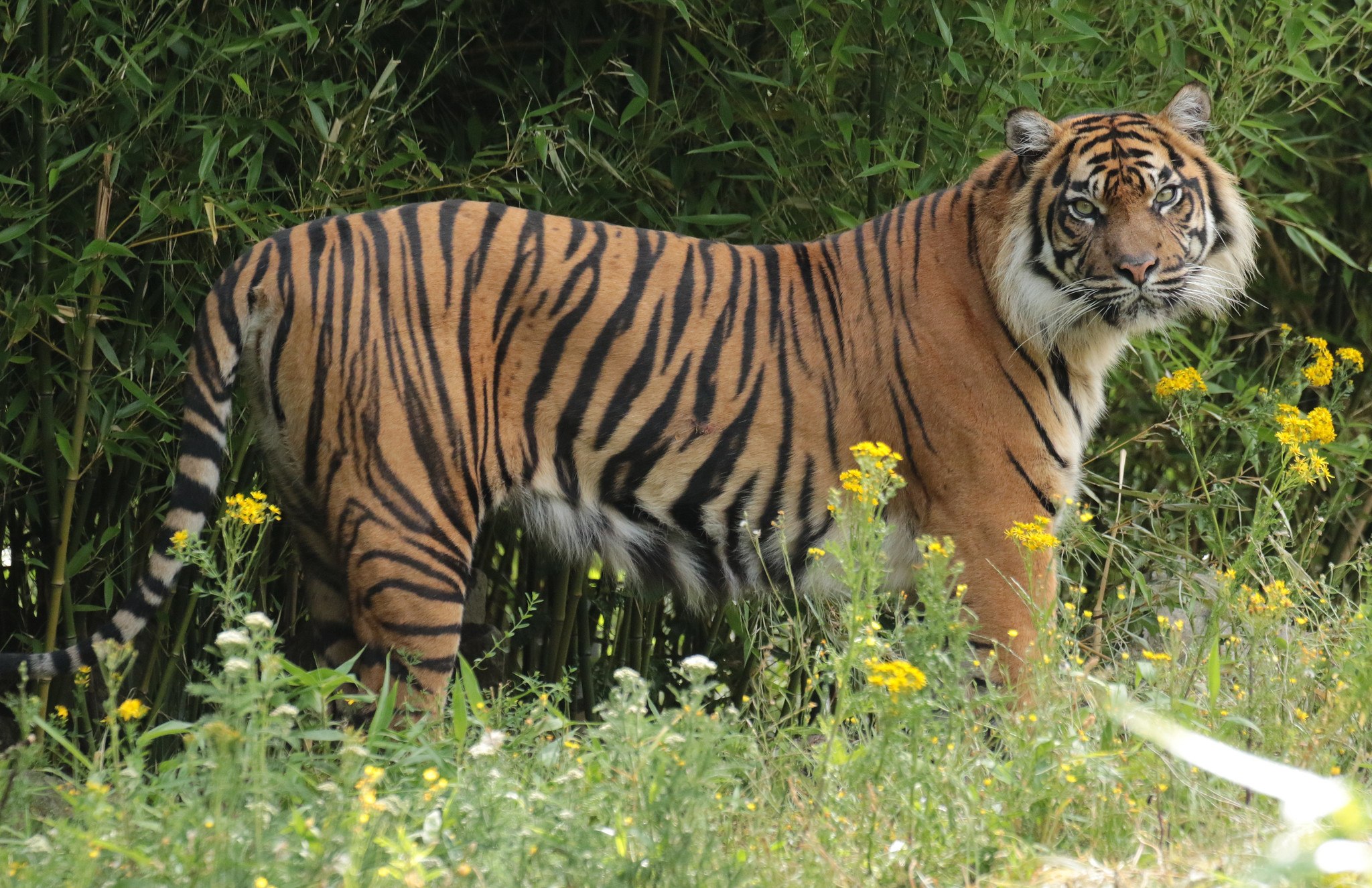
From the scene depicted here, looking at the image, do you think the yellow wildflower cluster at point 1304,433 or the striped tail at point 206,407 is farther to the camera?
the yellow wildflower cluster at point 1304,433

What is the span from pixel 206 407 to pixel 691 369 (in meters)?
1.20

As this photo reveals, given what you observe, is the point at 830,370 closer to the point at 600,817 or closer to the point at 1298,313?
the point at 600,817

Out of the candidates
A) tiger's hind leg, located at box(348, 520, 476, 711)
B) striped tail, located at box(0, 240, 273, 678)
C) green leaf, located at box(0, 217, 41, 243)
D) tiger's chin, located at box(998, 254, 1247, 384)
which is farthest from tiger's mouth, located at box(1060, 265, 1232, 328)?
green leaf, located at box(0, 217, 41, 243)

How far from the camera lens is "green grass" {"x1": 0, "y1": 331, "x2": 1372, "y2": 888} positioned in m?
1.94

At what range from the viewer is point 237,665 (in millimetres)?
1951

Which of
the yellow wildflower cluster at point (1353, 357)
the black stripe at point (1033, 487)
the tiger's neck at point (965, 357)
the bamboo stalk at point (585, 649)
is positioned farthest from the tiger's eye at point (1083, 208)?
the bamboo stalk at point (585, 649)

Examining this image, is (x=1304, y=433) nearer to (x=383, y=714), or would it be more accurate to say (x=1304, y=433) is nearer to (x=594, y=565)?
(x=594, y=565)

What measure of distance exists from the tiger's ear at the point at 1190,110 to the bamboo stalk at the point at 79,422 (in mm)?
2736

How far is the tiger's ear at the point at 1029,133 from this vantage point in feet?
12.3

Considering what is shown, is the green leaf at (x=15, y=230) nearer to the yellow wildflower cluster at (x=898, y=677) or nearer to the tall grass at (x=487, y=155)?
the tall grass at (x=487, y=155)

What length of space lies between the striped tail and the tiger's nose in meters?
2.08

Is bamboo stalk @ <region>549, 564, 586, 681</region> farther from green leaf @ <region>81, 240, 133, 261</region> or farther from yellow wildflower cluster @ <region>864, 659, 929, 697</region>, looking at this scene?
yellow wildflower cluster @ <region>864, 659, 929, 697</region>

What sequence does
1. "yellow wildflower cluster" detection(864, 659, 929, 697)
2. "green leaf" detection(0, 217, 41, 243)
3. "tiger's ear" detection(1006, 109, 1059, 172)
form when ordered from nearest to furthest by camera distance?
"yellow wildflower cluster" detection(864, 659, 929, 697) < "green leaf" detection(0, 217, 41, 243) < "tiger's ear" detection(1006, 109, 1059, 172)

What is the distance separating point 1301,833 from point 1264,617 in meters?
0.79
